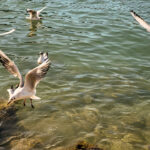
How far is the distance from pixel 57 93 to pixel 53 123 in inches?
60.0

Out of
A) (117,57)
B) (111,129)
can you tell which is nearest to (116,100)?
(111,129)

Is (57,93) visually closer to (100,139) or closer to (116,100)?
(116,100)

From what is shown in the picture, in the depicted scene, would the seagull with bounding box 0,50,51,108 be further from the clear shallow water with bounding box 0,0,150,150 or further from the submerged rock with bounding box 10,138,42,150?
the submerged rock with bounding box 10,138,42,150

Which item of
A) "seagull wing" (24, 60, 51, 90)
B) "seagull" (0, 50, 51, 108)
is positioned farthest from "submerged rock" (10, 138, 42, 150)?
"seagull wing" (24, 60, 51, 90)

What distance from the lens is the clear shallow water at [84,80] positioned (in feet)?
21.0

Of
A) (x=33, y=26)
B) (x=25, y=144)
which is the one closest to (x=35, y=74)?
(x=25, y=144)

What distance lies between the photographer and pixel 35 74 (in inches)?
251

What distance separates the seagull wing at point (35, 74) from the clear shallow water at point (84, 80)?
81 cm

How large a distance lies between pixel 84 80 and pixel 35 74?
9.71ft

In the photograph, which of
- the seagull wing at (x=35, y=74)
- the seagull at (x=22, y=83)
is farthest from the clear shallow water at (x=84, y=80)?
the seagull wing at (x=35, y=74)

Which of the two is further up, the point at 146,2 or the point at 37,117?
the point at 146,2

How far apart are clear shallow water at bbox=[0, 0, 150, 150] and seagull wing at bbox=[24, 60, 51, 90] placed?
2.67 ft

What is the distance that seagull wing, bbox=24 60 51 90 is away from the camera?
605cm

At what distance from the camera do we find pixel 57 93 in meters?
8.22
